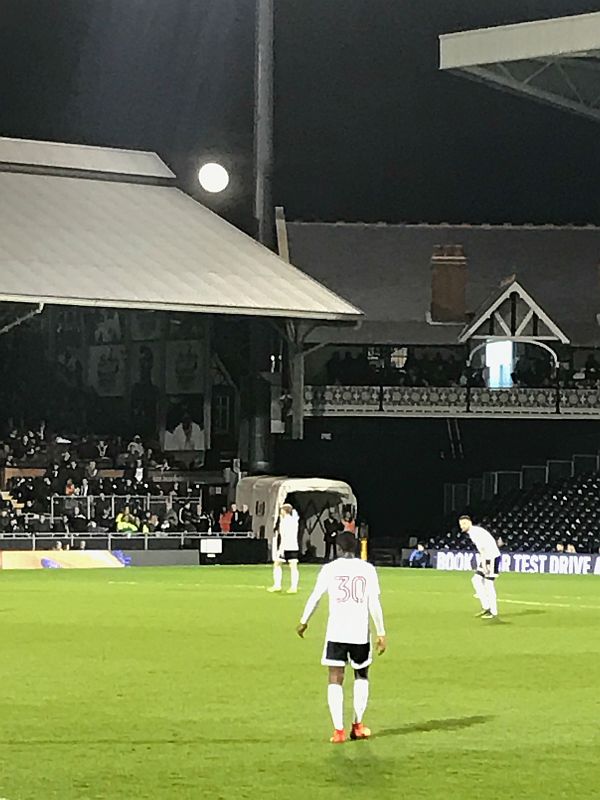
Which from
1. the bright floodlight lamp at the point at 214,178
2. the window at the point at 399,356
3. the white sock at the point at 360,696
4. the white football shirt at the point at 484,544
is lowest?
the white sock at the point at 360,696

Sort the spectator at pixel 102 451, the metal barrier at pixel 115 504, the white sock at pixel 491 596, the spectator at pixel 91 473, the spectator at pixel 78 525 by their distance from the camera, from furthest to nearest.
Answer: the spectator at pixel 102 451 < the spectator at pixel 91 473 < the metal barrier at pixel 115 504 < the spectator at pixel 78 525 < the white sock at pixel 491 596

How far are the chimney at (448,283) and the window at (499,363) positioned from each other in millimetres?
1768

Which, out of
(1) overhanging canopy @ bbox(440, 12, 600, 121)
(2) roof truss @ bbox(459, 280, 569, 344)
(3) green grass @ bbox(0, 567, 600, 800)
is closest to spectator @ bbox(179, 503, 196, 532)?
(2) roof truss @ bbox(459, 280, 569, 344)

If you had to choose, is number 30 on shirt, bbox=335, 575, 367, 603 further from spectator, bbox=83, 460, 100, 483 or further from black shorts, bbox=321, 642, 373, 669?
spectator, bbox=83, 460, 100, 483

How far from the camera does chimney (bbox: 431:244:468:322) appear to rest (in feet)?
211

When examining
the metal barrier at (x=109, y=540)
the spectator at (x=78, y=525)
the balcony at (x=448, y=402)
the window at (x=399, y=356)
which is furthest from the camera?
the window at (x=399, y=356)

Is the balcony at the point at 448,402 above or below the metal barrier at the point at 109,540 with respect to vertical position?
above

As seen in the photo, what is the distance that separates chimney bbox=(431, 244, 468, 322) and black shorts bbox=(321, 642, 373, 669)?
49762mm

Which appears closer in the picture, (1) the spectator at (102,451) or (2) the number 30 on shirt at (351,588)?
(2) the number 30 on shirt at (351,588)

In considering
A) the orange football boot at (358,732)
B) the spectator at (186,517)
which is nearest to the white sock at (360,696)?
the orange football boot at (358,732)

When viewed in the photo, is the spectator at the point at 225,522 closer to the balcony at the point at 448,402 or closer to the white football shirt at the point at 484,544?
the balcony at the point at 448,402

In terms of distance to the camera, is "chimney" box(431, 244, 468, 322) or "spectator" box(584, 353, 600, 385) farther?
"chimney" box(431, 244, 468, 322)

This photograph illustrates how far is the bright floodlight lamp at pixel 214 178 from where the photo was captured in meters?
62.1

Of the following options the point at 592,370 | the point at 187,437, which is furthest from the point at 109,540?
the point at 592,370
